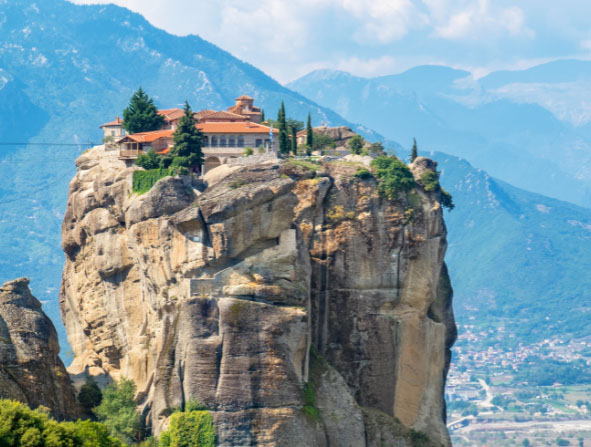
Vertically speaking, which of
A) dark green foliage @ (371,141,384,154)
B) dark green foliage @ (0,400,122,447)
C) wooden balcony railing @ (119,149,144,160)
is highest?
dark green foliage @ (371,141,384,154)

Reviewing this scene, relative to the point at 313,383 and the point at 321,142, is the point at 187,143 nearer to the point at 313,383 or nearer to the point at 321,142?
the point at 321,142

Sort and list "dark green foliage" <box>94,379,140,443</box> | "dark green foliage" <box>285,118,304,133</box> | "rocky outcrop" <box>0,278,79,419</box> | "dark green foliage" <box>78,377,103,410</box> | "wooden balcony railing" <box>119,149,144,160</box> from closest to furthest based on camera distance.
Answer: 1. "rocky outcrop" <box>0,278,79,419</box>
2. "dark green foliage" <box>94,379,140,443</box>
3. "dark green foliage" <box>78,377,103,410</box>
4. "wooden balcony railing" <box>119,149,144,160</box>
5. "dark green foliage" <box>285,118,304,133</box>

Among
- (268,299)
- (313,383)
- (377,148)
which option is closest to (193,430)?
(268,299)

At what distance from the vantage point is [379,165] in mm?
93062

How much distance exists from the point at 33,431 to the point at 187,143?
31253 mm

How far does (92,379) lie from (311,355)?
13.7m

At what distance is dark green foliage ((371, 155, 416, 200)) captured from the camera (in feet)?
301

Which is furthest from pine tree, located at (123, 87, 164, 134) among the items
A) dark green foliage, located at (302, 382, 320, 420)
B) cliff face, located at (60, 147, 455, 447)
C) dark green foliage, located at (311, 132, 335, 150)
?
dark green foliage, located at (302, 382, 320, 420)

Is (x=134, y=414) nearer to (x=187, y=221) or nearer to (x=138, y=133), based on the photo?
(x=187, y=221)

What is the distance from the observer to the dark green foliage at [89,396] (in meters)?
88.2

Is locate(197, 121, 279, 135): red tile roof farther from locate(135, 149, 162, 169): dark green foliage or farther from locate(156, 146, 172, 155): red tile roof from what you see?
locate(135, 149, 162, 169): dark green foliage

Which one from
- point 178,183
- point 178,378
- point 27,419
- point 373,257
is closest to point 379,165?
point 373,257

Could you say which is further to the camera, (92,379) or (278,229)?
(92,379)

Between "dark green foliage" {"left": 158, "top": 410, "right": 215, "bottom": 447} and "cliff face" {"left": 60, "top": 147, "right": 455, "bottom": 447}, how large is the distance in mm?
626
